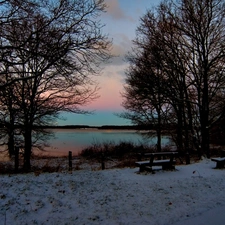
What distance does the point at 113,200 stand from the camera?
6.61 metres

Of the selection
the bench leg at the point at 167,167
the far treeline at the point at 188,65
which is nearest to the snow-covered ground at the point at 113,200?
the bench leg at the point at 167,167

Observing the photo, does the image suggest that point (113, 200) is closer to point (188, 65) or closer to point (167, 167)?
point (167, 167)

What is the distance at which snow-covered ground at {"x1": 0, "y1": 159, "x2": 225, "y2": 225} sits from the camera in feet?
18.1

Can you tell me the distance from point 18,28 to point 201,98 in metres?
13.4

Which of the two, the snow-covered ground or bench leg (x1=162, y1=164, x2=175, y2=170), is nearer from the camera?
the snow-covered ground

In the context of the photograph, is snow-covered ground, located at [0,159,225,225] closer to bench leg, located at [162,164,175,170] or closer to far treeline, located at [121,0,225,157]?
bench leg, located at [162,164,175,170]

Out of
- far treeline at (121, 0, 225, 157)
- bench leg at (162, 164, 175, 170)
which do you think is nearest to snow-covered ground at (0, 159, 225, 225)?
bench leg at (162, 164, 175, 170)

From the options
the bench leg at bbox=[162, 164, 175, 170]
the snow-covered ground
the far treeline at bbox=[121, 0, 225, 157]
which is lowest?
the snow-covered ground

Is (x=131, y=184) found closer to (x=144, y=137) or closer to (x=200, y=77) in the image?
(x=200, y=77)

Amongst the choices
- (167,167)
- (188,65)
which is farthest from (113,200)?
(188,65)

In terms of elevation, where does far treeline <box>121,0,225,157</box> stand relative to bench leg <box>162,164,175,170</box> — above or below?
above

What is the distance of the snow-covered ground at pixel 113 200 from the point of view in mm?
5508

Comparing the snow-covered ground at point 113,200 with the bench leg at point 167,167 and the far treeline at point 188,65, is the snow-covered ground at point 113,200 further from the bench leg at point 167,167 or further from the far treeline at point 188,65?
the far treeline at point 188,65

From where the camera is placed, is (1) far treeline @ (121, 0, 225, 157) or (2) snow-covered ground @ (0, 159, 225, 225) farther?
(1) far treeline @ (121, 0, 225, 157)
